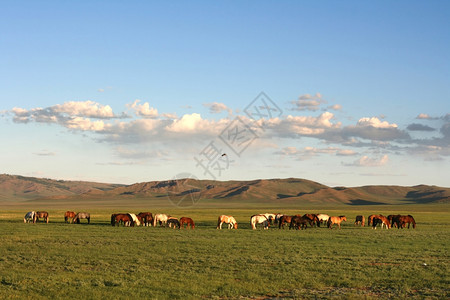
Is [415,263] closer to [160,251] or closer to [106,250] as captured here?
[160,251]

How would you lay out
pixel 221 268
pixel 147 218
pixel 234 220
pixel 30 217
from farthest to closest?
1. pixel 30 217
2. pixel 147 218
3. pixel 234 220
4. pixel 221 268

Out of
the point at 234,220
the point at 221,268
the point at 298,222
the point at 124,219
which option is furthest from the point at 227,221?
the point at 221,268

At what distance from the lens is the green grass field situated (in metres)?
13.9

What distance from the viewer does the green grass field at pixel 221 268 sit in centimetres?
1390

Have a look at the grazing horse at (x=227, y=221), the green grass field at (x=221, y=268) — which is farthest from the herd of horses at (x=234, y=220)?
the green grass field at (x=221, y=268)

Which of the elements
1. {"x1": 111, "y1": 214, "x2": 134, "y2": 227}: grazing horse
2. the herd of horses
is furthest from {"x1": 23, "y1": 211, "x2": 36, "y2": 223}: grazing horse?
{"x1": 111, "y1": 214, "x2": 134, "y2": 227}: grazing horse

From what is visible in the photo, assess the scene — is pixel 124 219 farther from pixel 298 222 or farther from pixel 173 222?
pixel 298 222

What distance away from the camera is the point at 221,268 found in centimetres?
1767

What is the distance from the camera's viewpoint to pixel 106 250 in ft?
73.6

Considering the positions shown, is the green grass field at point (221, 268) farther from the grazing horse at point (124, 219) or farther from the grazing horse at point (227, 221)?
the grazing horse at point (124, 219)

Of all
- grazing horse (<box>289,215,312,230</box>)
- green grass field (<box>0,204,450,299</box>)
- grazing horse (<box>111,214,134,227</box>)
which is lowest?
green grass field (<box>0,204,450,299</box>)

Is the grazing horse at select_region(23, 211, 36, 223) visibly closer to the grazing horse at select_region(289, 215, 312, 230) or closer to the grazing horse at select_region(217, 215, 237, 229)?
the grazing horse at select_region(217, 215, 237, 229)

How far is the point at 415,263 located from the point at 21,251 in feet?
57.0

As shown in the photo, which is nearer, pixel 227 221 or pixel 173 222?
pixel 227 221
